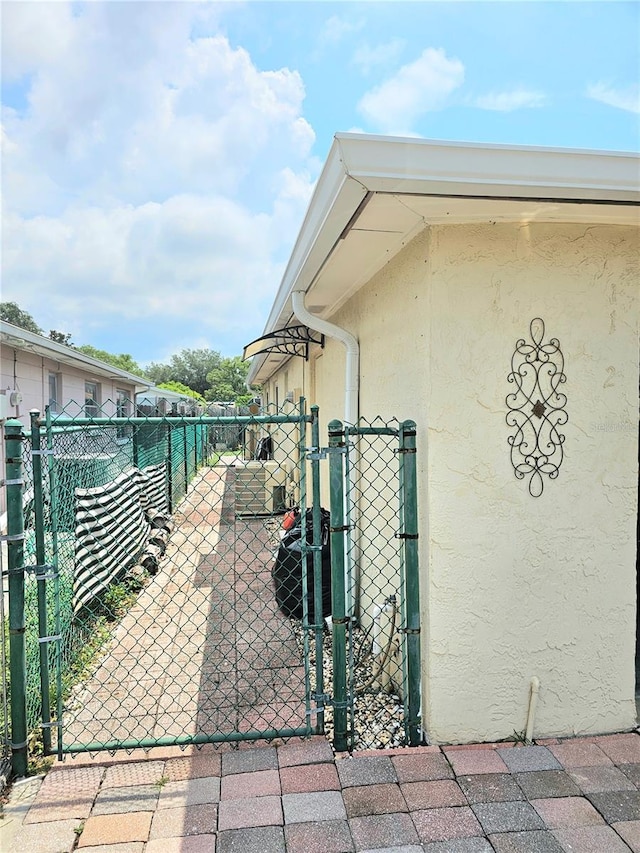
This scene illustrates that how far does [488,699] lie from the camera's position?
2645 mm

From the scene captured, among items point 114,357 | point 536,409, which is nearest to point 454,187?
point 536,409

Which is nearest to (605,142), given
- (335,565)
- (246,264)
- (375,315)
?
(375,315)

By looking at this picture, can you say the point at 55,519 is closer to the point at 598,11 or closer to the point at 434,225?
the point at 434,225

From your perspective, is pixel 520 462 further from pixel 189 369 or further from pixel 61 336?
pixel 189 369

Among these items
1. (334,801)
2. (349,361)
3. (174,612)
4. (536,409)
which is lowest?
(174,612)

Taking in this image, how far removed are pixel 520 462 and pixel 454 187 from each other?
1388mm

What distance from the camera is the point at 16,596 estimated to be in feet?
8.08

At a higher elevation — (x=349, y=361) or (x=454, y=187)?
(x=454, y=187)

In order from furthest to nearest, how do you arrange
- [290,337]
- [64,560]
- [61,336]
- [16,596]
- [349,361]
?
1. [61,336]
2. [290,337]
3. [349,361]
4. [64,560]
5. [16,596]

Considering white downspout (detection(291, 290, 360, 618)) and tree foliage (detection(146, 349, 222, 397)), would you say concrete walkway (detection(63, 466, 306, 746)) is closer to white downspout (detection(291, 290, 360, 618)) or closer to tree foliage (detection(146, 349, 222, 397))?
white downspout (detection(291, 290, 360, 618))

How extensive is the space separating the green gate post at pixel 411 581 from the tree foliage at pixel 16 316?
1970 inches

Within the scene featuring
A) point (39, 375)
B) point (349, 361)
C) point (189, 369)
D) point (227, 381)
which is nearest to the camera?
point (349, 361)

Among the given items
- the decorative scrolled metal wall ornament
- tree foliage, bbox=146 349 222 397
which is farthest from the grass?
tree foliage, bbox=146 349 222 397

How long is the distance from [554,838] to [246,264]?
2552cm
